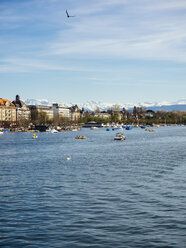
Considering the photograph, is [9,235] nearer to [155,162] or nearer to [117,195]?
[117,195]

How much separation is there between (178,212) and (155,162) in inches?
1337

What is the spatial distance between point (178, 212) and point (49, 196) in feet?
38.8

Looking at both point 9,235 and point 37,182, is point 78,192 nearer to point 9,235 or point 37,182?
point 37,182

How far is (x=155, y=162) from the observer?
210ft

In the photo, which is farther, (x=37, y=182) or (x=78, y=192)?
(x=37, y=182)

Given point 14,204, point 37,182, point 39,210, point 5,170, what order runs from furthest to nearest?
1. point 5,170
2. point 37,182
3. point 14,204
4. point 39,210

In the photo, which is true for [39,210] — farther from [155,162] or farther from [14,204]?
[155,162]

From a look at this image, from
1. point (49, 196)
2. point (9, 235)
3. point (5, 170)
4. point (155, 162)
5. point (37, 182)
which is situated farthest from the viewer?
point (155, 162)

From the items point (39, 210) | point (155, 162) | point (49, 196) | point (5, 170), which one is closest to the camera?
point (39, 210)

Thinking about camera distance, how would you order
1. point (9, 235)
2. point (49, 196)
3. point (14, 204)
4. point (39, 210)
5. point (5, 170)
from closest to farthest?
point (9, 235)
point (39, 210)
point (14, 204)
point (49, 196)
point (5, 170)

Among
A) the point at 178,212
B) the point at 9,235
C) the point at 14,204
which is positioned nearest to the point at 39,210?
the point at 14,204

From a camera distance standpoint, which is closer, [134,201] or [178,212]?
[178,212]

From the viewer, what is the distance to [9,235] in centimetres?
2541

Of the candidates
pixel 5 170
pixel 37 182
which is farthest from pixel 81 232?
pixel 5 170
